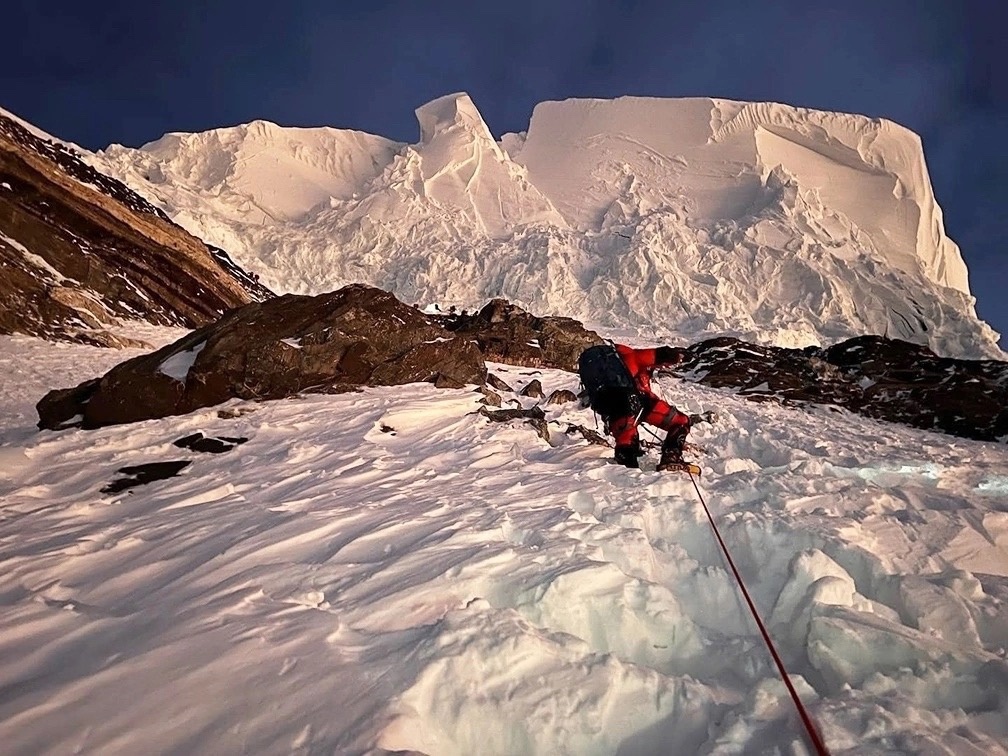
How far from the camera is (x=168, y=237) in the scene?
25250 mm

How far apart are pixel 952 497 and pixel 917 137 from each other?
297 feet

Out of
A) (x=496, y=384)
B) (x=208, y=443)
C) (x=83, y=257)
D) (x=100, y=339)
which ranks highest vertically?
(x=83, y=257)

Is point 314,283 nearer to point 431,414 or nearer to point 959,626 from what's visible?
point 431,414

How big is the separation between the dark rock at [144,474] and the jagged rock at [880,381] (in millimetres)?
11828

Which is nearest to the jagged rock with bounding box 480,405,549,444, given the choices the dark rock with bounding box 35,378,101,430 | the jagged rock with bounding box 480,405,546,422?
the jagged rock with bounding box 480,405,546,422

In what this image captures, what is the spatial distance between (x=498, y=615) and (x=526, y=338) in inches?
787

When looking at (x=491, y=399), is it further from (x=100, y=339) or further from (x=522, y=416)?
(x=100, y=339)

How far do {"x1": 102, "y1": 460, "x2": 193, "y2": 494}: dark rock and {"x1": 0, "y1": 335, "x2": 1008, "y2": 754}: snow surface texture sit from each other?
0.69ft

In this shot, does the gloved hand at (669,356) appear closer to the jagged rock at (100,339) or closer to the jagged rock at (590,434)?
the jagged rock at (590,434)

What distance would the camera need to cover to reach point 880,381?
20031 millimetres

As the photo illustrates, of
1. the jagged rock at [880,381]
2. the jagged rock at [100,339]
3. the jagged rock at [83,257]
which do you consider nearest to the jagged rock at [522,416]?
the jagged rock at [880,381]

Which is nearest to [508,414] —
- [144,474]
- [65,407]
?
[144,474]

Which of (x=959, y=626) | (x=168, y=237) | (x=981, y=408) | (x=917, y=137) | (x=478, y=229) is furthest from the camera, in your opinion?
(x=917, y=137)

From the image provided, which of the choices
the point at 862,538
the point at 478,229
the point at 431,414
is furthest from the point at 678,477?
the point at 478,229
